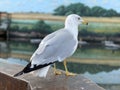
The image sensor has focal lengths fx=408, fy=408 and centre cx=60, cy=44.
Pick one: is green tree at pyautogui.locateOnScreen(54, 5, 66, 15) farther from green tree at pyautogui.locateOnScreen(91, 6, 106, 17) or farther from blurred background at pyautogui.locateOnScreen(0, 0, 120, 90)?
green tree at pyautogui.locateOnScreen(91, 6, 106, 17)

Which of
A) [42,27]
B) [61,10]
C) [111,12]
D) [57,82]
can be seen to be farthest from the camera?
[42,27]

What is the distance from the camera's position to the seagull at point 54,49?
1416mm

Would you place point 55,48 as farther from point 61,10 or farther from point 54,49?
point 61,10

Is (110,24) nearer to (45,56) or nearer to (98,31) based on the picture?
(98,31)

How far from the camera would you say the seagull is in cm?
142

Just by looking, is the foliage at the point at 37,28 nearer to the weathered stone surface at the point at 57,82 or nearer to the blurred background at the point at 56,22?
the blurred background at the point at 56,22

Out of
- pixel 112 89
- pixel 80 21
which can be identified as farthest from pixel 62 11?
pixel 80 21

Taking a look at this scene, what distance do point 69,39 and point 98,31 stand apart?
7.44 m

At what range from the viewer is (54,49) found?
4.91ft

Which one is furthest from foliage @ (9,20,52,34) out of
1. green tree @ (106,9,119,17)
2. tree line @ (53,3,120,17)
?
green tree @ (106,9,119,17)

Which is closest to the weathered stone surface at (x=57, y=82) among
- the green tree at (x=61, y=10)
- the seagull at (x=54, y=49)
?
the seagull at (x=54, y=49)

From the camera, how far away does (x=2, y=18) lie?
9.59 metres

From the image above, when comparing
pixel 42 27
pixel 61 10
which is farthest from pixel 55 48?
pixel 42 27

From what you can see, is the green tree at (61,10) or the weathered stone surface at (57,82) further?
the green tree at (61,10)
